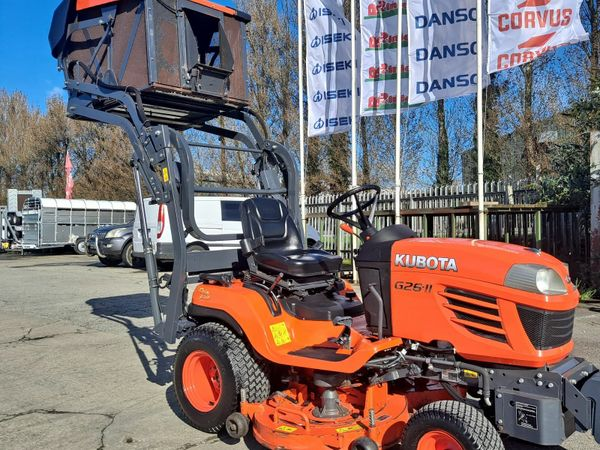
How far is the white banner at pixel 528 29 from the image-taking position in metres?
8.37

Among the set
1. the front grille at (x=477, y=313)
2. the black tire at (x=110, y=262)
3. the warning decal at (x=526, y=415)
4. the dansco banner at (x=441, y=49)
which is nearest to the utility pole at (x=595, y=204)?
the dansco banner at (x=441, y=49)

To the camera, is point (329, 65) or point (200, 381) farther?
point (329, 65)

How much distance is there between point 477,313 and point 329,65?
9.21m

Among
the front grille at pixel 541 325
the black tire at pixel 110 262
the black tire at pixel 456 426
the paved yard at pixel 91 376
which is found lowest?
the paved yard at pixel 91 376

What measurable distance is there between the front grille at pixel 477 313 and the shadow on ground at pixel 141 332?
2691mm

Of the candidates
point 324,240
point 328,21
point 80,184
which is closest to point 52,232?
point 80,184

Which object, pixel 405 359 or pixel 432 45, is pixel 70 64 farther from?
pixel 432 45

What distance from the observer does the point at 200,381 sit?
13.3 feet

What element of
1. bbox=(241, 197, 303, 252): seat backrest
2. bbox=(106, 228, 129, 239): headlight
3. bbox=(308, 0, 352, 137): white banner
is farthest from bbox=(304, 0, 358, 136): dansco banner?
bbox=(106, 228, 129, 239): headlight

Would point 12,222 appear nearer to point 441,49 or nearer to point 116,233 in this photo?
point 116,233

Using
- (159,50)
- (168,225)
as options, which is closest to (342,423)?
(159,50)

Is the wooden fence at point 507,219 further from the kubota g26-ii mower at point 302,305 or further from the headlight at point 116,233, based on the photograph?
the headlight at point 116,233

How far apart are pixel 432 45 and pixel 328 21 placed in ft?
8.37

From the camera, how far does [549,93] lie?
16094 mm
